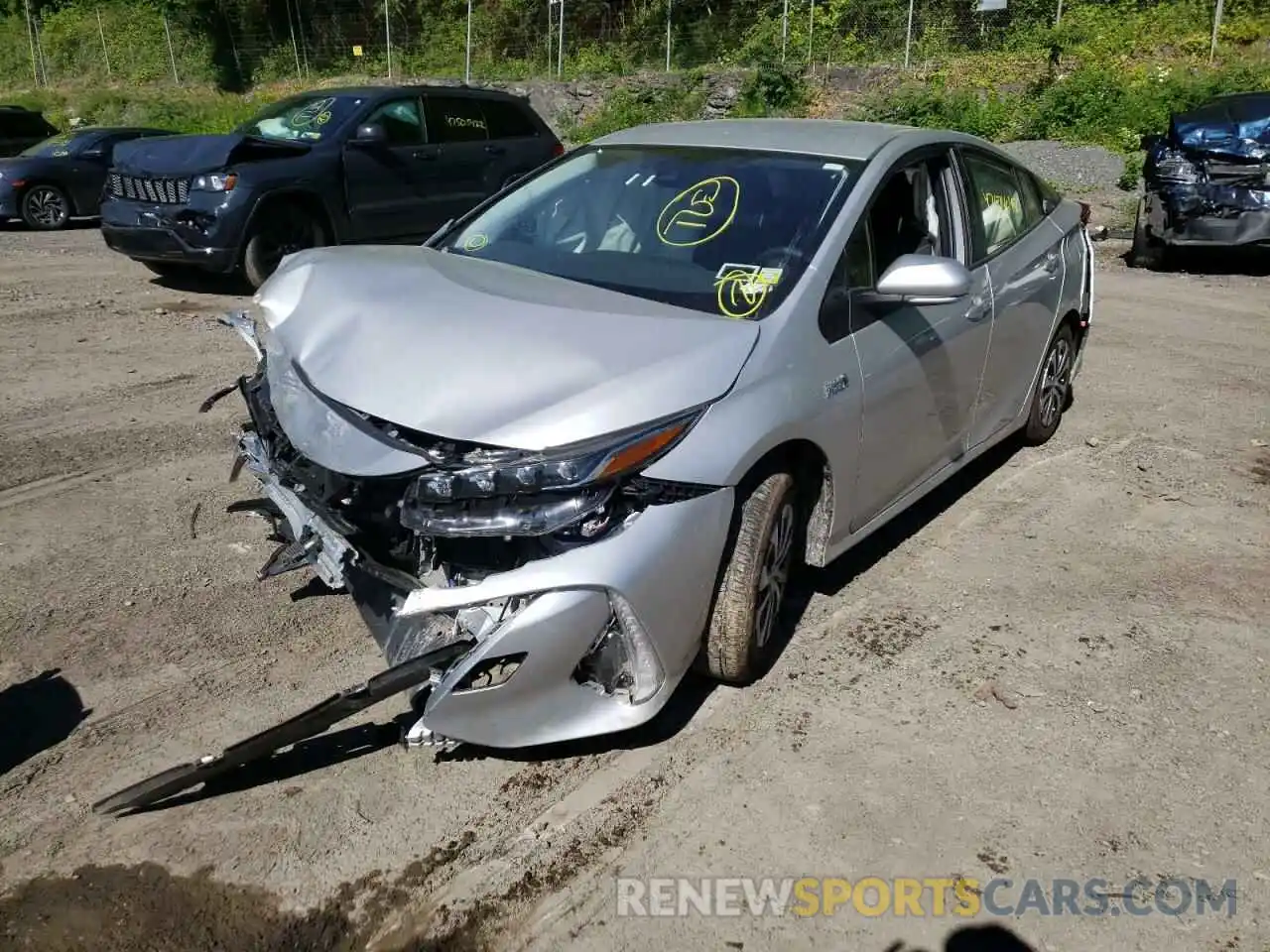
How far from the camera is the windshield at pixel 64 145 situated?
568 inches

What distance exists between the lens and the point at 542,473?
2914 millimetres

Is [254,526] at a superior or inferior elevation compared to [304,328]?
inferior

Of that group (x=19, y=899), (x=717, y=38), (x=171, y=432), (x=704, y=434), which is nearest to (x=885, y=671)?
(x=704, y=434)

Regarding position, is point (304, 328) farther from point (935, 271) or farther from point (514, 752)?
point (935, 271)

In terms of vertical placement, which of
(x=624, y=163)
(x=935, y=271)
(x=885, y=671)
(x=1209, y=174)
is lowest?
(x=885, y=671)

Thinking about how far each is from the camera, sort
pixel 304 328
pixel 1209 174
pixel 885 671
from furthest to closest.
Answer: pixel 1209 174
pixel 885 671
pixel 304 328

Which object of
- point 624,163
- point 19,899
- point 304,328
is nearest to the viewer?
point 19,899

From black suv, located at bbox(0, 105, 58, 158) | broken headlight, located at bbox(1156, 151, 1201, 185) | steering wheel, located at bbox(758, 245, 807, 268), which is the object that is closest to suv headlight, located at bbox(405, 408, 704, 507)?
steering wheel, located at bbox(758, 245, 807, 268)

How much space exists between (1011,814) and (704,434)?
1.37 m

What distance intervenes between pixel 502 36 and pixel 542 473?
1159 inches

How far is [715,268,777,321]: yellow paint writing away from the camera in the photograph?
11.7ft

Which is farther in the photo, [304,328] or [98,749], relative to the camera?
[304,328]

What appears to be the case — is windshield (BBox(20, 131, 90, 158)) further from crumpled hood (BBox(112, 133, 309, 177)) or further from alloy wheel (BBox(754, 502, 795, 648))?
alloy wheel (BBox(754, 502, 795, 648))

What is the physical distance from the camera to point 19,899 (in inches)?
106
